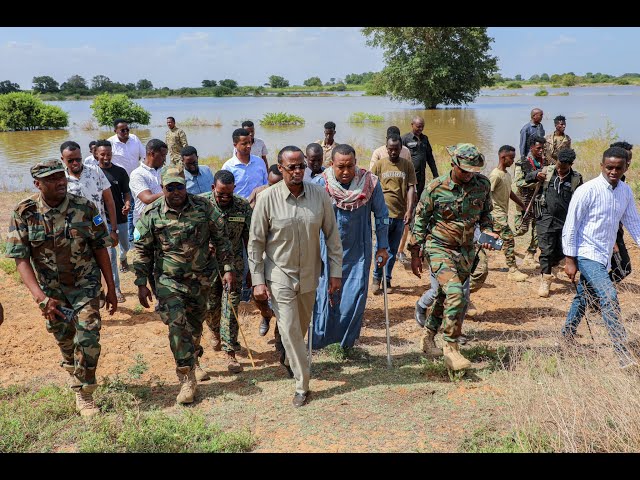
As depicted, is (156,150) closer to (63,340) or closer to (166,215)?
(166,215)

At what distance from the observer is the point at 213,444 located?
13.0 ft

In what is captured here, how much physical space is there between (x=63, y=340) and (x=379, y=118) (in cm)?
3170

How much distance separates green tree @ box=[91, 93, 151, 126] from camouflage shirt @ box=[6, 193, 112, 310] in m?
28.9

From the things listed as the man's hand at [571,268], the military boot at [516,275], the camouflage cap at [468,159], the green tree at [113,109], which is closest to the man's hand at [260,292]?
the camouflage cap at [468,159]

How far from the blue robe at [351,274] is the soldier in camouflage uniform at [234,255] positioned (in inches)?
31.0

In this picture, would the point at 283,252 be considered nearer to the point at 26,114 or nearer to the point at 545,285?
the point at 545,285

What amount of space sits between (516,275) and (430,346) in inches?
113

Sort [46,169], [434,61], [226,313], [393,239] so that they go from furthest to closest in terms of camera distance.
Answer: [434,61]
[393,239]
[226,313]
[46,169]

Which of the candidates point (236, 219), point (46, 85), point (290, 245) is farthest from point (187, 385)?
point (46, 85)

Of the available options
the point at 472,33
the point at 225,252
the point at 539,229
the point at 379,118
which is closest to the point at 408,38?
the point at 472,33

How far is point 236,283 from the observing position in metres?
5.50

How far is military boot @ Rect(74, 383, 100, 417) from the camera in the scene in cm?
461

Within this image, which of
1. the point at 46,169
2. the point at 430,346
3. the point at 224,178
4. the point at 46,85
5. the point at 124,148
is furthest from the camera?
the point at 46,85

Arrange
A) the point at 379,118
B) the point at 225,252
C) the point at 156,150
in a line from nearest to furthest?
the point at 225,252
the point at 156,150
the point at 379,118
